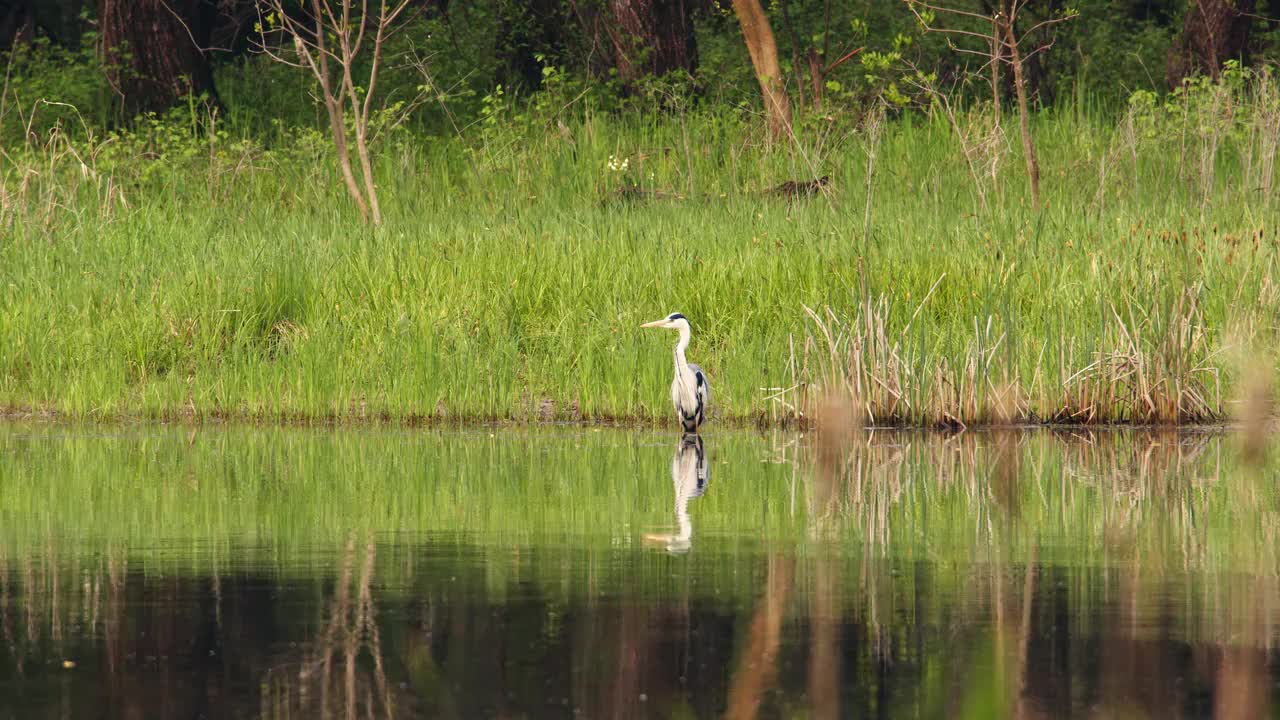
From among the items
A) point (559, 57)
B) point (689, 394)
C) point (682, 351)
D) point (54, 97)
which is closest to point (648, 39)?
point (559, 57)

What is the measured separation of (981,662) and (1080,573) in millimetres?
1829

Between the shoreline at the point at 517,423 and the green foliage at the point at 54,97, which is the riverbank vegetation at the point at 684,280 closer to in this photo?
the shoreline at the point at 517,423

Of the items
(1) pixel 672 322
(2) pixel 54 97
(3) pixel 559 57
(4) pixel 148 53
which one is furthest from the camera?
(3) pixel 559 57

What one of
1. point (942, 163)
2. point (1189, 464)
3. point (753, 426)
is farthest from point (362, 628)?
point (942, 163)

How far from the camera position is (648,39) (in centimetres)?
2292

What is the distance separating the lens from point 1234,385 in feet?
44.5

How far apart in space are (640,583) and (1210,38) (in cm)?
1714

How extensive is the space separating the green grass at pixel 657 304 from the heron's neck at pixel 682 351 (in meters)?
0.50

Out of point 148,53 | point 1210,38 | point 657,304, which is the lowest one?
point 657,304

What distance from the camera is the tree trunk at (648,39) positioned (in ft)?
74.6

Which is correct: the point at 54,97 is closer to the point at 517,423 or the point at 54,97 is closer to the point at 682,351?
the point at 517,423

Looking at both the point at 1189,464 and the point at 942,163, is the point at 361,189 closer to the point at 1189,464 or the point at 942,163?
the point at 942,163

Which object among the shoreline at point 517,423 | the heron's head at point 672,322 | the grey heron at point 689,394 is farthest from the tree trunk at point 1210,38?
the grey heron at point 689,394

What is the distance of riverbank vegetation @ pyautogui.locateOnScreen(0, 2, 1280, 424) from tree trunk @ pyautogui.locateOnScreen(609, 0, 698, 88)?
7.66 feet
